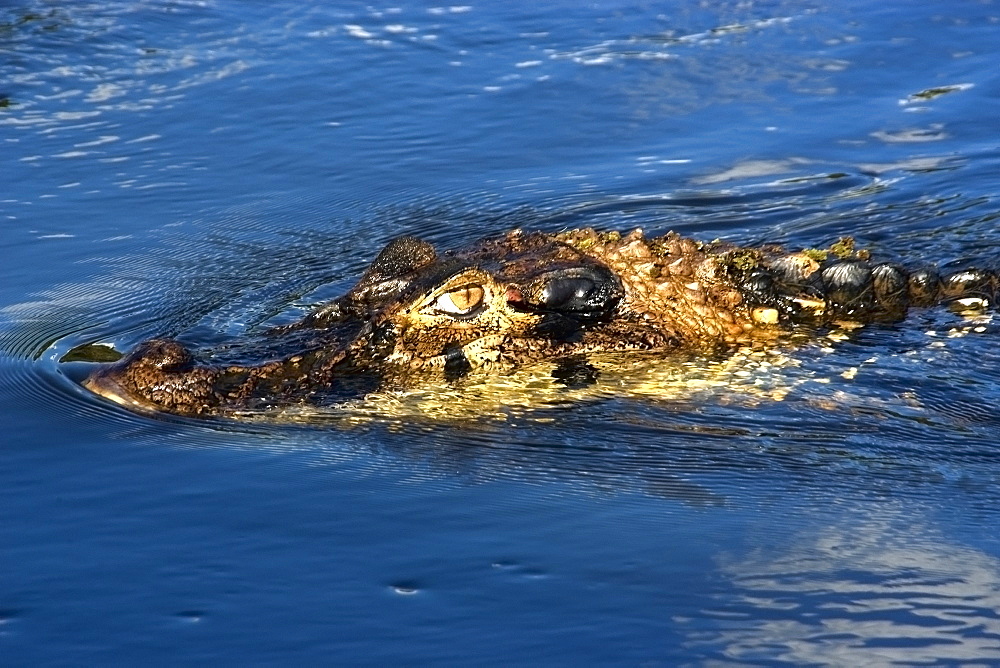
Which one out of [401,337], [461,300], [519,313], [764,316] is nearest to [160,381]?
[401,337]

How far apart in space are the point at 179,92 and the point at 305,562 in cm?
763

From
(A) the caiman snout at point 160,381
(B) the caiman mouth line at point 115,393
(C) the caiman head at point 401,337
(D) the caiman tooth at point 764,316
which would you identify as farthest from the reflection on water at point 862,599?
(B) the caiman mouth line at point 115,393

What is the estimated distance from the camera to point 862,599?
408 centimetres

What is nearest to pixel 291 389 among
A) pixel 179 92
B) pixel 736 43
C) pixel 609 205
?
pixel 609 205

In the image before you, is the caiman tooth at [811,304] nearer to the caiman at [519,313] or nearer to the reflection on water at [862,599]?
the caiman at [519,313]

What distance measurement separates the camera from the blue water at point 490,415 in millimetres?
4004

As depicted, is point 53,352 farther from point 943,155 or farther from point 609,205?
point 943,155

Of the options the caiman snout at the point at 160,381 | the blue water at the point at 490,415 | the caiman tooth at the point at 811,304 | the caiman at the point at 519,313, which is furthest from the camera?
the caiman tooth at the point at 811,304

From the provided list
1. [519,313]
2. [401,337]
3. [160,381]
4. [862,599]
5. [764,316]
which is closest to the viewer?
[862,599]

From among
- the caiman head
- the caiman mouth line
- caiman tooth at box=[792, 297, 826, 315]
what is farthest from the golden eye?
caiman tooth at box=[792, 297, 826, 315]

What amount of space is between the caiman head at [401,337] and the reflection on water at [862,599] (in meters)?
1.68

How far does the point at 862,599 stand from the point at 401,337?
2.35 m

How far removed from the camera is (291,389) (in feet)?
17.8

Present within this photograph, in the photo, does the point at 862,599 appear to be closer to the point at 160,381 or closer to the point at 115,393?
the point at 160,381
